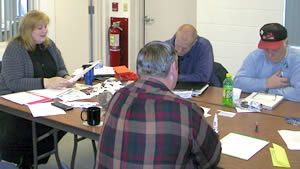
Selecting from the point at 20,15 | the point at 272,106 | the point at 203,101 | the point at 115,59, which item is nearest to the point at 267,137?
the point at 272,106

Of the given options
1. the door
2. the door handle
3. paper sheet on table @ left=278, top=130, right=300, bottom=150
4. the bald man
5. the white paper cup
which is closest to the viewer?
paper sheet on table @ left=278, top=130, right=300, bottom=150

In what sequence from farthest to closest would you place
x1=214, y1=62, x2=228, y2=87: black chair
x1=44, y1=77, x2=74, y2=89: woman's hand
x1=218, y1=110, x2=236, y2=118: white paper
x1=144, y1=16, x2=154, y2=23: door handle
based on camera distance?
x1=144, y1=16, x2=154, y2=23: door handle
x1=214, y1=62, x2=228, y2=87: black chair
x1=44, y1=77, x2=74, y2=89: woman's hand
x1=218, y1=110, x2=236, y2=118: white paper

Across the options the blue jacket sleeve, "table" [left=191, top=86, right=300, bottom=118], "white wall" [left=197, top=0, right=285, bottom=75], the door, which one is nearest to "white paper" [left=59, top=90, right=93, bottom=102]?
"table" [left=191, top=86, right=300, bottom=118]

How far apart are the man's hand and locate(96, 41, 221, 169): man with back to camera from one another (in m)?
1.34

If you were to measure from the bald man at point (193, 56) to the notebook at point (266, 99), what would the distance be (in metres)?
0.56

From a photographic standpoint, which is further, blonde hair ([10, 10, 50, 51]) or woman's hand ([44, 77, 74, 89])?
blonde hair ([10, 10, 50, 51])

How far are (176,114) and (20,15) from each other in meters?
3.61

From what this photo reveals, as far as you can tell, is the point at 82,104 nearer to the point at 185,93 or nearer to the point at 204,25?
the point at 185,93

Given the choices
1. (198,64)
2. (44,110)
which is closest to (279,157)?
(44,110)

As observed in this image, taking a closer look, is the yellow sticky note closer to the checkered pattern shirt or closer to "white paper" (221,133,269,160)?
"white paper" (221,133,269,160)

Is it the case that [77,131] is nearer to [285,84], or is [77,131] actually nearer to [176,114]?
[176,114]

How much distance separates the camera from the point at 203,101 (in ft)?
9.63

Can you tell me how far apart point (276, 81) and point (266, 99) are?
0.17 metres

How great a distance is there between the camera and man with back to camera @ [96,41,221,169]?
1.65 metres
